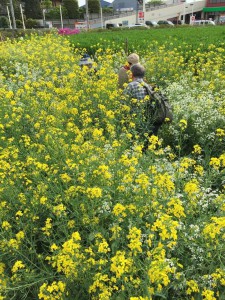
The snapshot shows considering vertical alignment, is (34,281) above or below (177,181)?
below

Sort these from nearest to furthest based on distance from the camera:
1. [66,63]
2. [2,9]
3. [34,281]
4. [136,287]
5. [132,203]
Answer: [136,287] → [34,281] → [132,203] → [66,63] → [2,9]

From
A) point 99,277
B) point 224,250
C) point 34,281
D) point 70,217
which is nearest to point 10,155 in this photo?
point 70,217

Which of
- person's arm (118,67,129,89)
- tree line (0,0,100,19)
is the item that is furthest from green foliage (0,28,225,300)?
tree line (0,0,100,19)

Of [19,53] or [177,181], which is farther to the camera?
[19,53]

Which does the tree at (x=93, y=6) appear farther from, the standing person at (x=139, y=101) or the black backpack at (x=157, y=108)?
the black backpack at (x=157, y=108)

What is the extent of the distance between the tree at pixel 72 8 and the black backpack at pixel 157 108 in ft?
176

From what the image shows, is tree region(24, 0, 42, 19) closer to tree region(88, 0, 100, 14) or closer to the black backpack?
tree region(88, 0, 100, 14)

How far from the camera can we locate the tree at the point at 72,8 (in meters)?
53.0

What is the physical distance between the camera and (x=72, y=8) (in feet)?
174

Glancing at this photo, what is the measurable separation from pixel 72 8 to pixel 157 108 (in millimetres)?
53997

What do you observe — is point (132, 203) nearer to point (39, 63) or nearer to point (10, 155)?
point (10, 155)

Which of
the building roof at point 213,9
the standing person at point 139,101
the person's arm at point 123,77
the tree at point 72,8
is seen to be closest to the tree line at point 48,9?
the tree at point 72,8

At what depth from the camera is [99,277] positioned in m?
2.01

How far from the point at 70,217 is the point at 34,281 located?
575 millimetres
